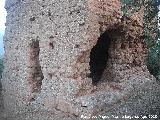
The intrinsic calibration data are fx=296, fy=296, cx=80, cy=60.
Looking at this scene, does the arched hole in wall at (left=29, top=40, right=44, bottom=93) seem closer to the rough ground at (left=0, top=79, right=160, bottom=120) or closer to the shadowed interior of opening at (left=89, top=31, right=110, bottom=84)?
the rough ground at (left=0, top=79, right=160, bottom=120)

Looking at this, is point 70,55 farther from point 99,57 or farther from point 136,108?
point 99,57

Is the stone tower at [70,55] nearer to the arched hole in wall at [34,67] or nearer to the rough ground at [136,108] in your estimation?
the arched hole in wall at [34,67]

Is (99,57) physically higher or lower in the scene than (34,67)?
higher

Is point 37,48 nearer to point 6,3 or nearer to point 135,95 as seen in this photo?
point 6,3

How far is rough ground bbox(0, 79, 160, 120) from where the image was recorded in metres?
6.98

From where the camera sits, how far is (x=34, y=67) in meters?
9.12

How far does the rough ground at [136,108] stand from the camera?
6.98 metres

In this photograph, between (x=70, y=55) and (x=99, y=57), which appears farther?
(x=99, y=57)

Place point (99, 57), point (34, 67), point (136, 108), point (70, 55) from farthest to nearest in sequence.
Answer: point (99, 57) → point (34, 67) → point (70, 55) → point (136, 108)

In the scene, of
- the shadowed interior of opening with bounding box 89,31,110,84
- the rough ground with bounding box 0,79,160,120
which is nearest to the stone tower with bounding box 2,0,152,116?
the shadowed interior of opening with bounding box 89,31,110,84

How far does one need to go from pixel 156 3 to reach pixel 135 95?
262cm

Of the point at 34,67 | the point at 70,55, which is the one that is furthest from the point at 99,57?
the point at 70,55

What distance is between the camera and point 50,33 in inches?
319

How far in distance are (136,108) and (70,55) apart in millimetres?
2071
